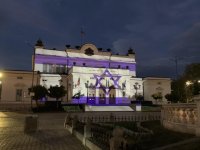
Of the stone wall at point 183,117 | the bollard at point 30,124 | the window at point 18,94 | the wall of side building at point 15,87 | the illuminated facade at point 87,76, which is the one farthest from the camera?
the illuminated facade at point 87,76

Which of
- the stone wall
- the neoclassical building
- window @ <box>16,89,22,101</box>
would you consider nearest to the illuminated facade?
the neoclassical building

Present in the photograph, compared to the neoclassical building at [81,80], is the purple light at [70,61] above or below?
above

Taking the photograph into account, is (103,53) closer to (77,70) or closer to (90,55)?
(90,55)

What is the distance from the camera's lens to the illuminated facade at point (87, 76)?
59000 millimetres

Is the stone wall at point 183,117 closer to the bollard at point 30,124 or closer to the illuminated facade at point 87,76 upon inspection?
the bollard at point 30,124

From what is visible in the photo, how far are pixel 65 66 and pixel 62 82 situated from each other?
6959 mm

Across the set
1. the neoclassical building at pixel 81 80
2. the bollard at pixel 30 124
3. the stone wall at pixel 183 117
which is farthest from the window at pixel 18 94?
the stone wall at pixel 183 117

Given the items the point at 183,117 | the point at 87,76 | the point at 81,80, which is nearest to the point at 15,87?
the point at 81,80

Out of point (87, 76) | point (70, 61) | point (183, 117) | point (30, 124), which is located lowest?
point (30, 124)

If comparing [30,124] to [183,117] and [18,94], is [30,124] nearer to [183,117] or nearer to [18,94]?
[183,117]

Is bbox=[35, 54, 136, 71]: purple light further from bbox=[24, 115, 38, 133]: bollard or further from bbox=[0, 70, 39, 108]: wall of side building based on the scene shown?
bbox=[24, 115, 38, 133]: bollard

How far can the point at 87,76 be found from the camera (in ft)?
197

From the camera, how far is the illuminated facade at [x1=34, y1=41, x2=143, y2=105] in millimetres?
59000

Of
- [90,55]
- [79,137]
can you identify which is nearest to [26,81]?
[90,55]
